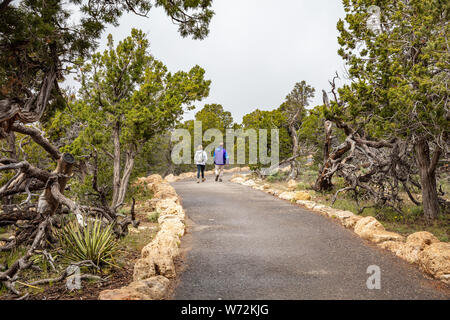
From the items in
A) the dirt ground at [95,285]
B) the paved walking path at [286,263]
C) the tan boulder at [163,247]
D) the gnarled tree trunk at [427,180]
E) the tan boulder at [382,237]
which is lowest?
the paved walking path at [286,263]

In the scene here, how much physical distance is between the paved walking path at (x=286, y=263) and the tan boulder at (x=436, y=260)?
6.4 inches

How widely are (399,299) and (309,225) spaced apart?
361cm

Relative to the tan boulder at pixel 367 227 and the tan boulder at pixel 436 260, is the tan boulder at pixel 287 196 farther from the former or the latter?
the tan boulder at pixel 436 260

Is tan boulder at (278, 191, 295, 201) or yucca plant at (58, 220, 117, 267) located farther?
tan boulder at (278, 191, 295, 201)

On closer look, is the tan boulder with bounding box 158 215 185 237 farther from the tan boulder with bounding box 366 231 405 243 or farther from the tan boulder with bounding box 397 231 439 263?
the tan boulder with bounding box 397 231 439 263

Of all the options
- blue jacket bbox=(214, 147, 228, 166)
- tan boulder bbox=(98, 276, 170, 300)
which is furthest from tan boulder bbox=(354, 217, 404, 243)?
blue jacket bbox=(214, 147, 228, 166)

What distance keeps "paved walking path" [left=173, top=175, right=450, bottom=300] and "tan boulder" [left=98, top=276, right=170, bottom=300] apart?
23cm

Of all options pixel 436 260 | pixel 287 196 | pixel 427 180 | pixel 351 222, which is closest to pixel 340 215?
pixel 351 222

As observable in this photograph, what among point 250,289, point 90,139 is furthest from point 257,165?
point 250,289

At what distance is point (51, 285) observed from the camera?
3596mm

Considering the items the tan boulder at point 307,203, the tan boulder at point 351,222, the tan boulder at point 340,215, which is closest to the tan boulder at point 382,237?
the tan boulder at point 351,222

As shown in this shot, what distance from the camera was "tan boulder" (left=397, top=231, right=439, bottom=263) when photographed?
4652 mm

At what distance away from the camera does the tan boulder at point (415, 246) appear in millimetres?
4652

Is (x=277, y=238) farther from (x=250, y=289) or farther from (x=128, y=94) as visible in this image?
(x=128, y=94)
